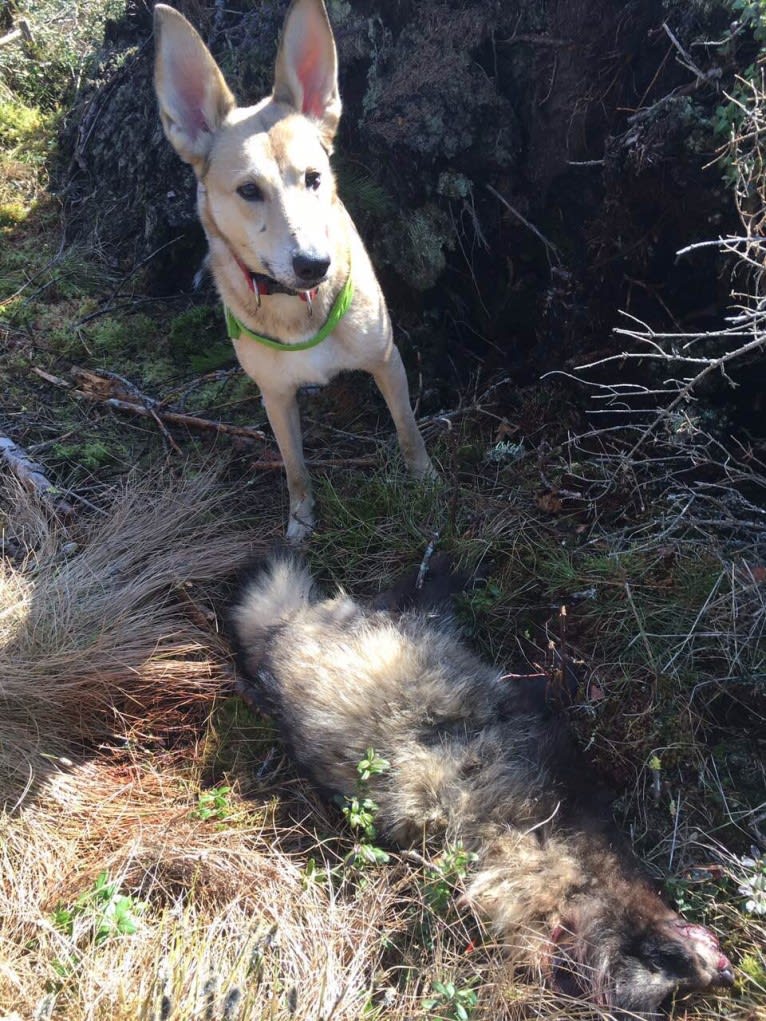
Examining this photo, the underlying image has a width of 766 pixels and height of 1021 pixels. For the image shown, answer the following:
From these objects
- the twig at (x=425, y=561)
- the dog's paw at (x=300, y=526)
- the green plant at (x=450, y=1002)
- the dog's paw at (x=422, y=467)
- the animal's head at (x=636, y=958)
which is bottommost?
the animal's head at (x=636, y=958)

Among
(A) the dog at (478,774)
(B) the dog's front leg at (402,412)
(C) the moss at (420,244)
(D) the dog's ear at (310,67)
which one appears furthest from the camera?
(C) the moss at (420,244)

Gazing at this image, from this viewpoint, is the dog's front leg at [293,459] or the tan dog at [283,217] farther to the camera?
the dog's front leg at [293,459]

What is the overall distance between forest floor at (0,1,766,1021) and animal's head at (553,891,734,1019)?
8cm

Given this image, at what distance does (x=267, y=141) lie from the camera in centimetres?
275

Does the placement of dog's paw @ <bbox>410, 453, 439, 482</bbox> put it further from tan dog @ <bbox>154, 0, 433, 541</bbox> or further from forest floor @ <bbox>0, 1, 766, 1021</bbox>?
tan dog @ <bbox>154, 0, 433, 541</bbox>

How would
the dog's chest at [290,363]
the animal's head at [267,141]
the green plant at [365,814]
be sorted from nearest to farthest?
the green plant at [365,814], the animal's head at [267,141], the dog's chest at [290,363]

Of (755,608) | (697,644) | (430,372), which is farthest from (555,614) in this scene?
(430,372)

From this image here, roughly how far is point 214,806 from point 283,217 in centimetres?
200

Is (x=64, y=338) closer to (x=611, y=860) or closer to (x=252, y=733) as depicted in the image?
(x=252, y=733)

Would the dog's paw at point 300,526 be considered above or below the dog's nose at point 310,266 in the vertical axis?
below

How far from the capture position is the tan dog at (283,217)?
268 cm

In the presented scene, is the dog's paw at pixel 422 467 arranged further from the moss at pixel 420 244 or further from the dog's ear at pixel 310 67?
the dog's ear at pixel 310 67

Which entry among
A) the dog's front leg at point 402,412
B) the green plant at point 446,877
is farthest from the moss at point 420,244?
the green plant at point 446,877

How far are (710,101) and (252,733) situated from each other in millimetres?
2840
